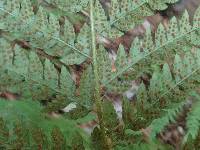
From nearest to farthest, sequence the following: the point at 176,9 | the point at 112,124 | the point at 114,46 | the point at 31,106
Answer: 1. the point at 112,124
2. the point at 31,106
3. the point at 114,46
4. the point at 176,9

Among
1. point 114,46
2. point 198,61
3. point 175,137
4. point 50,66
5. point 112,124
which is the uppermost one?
point 198,61

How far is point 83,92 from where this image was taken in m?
1.24

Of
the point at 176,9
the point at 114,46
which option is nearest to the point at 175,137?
the point at 114,46

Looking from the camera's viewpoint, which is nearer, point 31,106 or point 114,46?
point 31,106

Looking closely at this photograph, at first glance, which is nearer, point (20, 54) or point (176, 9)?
point (20, 54)

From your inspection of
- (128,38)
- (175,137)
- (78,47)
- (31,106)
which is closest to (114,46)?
(128,38)

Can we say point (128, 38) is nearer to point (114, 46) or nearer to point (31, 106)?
point (114, 46)

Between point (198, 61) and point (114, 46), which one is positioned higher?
point (198, 61)

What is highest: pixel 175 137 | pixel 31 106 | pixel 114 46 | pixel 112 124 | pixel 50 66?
pixel 50 66

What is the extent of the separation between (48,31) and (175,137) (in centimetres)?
337

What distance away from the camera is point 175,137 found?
4.37m

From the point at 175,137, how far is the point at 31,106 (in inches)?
83.0

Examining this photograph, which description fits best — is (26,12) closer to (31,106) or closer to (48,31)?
(48,31)

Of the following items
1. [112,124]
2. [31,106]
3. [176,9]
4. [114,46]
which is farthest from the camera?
[176,9]
